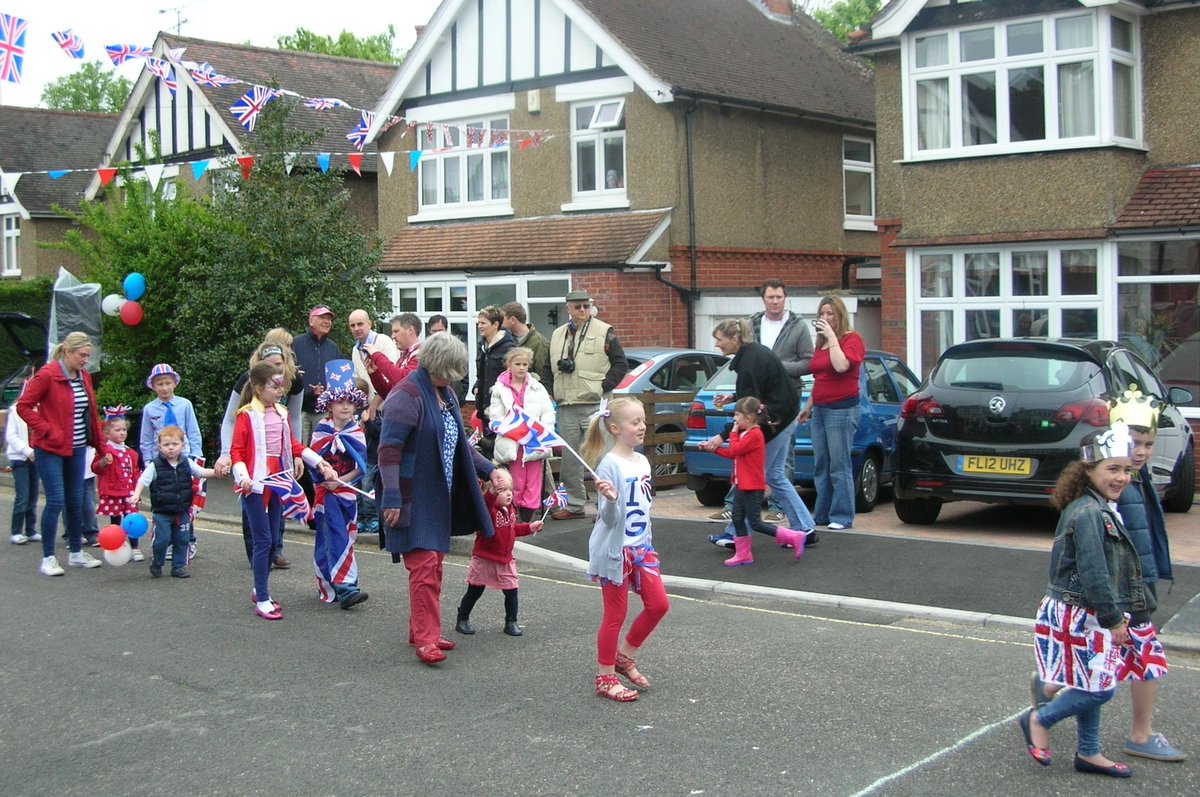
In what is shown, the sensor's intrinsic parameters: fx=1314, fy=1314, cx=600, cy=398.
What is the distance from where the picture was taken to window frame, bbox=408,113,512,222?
74.1 ft

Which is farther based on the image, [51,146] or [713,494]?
[51,146]

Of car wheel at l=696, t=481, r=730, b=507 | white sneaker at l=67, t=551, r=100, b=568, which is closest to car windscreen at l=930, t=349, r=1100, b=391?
car wheel at l=696, t=481, r=730, b=507

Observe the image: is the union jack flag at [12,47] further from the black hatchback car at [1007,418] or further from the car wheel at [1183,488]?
the car wheel at [1183,488]

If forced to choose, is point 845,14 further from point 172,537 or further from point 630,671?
point 630,671

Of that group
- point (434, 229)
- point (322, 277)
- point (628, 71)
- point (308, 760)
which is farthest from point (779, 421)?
point (434, 229)

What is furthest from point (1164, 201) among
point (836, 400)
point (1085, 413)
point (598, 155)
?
point (598, 155)

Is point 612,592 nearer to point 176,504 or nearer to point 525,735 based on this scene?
point 525,735

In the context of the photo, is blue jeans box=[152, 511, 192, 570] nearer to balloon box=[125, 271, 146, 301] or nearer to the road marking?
the road marking

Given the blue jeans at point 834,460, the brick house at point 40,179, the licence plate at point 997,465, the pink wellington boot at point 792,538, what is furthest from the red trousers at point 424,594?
the brick house at point 40,179

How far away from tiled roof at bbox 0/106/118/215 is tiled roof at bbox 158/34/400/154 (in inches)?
373

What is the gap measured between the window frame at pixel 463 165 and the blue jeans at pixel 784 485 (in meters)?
12.8

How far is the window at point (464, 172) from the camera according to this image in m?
22.7

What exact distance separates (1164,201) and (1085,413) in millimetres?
5249

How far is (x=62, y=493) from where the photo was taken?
10.5m
